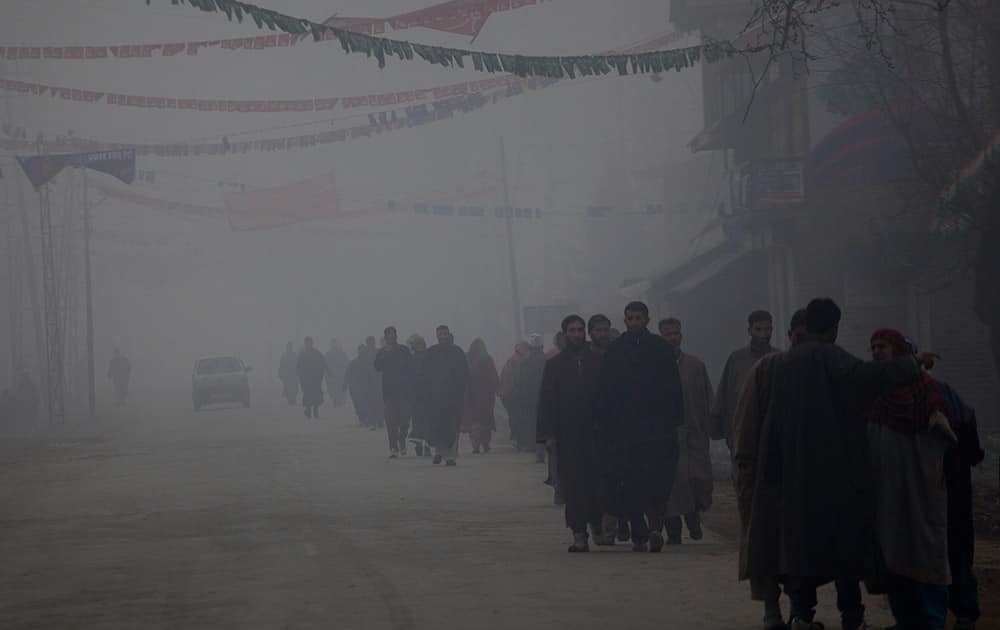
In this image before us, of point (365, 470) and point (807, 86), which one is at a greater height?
point (807, 86)

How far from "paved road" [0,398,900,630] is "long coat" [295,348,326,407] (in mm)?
15276

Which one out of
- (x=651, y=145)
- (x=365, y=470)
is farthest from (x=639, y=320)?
(x=651, y=145)

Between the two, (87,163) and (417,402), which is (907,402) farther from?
(87,163)

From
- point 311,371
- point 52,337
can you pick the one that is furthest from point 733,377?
point 52,337

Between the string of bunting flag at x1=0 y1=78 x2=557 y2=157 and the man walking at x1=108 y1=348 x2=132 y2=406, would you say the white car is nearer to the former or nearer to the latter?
the man walking at x1=108 y1=348 x2=132 y2=406

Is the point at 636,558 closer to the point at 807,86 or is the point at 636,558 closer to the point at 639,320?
the point at 639,320

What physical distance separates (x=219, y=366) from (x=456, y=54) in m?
31.6

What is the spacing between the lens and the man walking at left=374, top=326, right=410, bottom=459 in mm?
23391

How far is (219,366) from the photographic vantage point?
4734 centimetres

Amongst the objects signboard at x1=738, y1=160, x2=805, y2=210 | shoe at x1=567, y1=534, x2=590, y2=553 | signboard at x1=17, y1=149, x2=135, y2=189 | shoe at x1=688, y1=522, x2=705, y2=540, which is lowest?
shoe at x1=688, y1=522, x2=705, y2=540

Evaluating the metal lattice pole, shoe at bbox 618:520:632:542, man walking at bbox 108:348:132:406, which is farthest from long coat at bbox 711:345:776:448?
man walking at bbox 108:348:132:406

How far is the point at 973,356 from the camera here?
26.4 meters

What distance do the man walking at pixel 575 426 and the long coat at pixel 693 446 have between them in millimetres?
634

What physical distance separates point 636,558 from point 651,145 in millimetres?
88740
